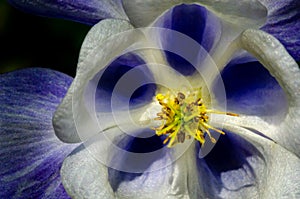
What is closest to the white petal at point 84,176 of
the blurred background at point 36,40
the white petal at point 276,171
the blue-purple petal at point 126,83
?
the blue-purple petal at point 126,83

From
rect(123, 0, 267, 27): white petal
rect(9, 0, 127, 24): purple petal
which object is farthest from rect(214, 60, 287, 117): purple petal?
rect(9, 0, 127, 24): purple petal

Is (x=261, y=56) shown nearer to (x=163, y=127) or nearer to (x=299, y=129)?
(x=299, y=129)

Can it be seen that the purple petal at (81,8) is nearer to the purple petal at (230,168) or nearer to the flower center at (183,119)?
the flower center at (183,119)

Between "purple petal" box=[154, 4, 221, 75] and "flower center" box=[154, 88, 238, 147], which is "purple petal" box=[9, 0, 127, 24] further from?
"flower center" box=[154, 88, 238, 147]

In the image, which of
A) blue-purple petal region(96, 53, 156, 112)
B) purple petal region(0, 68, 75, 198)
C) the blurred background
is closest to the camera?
blue-purple petal region(96, 53, 156, 112)

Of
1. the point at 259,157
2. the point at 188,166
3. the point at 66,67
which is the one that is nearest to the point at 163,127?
the point at 188,166

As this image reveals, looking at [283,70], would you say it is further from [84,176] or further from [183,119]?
[84,176]

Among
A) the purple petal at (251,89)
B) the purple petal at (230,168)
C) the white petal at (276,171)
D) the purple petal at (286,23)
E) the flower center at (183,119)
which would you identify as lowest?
the purple petal at (230,168)

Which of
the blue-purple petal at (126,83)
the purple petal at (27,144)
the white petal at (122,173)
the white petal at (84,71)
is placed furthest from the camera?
the purple petal at (27,144)
